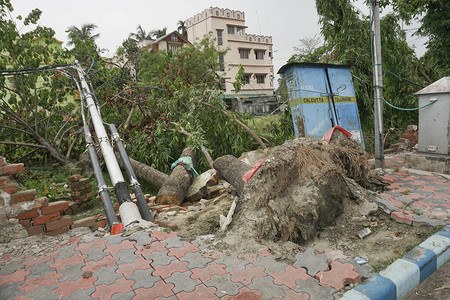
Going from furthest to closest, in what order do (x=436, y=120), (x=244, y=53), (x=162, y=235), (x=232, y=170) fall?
(x=244, y=53), (x=436, y=120), (x=232, y=170), (x=162, y=235)

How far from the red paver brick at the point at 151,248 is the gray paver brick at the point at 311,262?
1.26 m

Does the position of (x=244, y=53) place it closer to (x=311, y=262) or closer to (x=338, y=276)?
(x=311, y=262)

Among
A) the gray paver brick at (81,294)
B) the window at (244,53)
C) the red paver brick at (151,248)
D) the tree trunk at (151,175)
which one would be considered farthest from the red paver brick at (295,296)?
the window at (244,53)

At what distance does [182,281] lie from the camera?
7.43 feet

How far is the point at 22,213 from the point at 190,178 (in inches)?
106

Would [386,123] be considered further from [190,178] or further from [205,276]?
[205,276]

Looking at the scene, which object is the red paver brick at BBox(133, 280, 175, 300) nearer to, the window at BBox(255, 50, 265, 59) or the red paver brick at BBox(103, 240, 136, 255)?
the red paver brick at BBox(103, 240, 136, 255)

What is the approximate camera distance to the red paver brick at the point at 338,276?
2.14 meters

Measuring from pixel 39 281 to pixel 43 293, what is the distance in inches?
9.1

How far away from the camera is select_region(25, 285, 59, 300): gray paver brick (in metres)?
2.18

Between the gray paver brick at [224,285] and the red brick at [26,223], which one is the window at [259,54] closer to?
the red brick at [26,223]

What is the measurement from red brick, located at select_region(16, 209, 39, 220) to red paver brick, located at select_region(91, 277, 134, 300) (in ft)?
5.69

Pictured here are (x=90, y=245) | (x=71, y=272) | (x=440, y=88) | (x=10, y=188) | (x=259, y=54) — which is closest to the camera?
(x=71, y=272)

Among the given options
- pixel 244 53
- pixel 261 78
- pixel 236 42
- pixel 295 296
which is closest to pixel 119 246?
pixel 295 296
